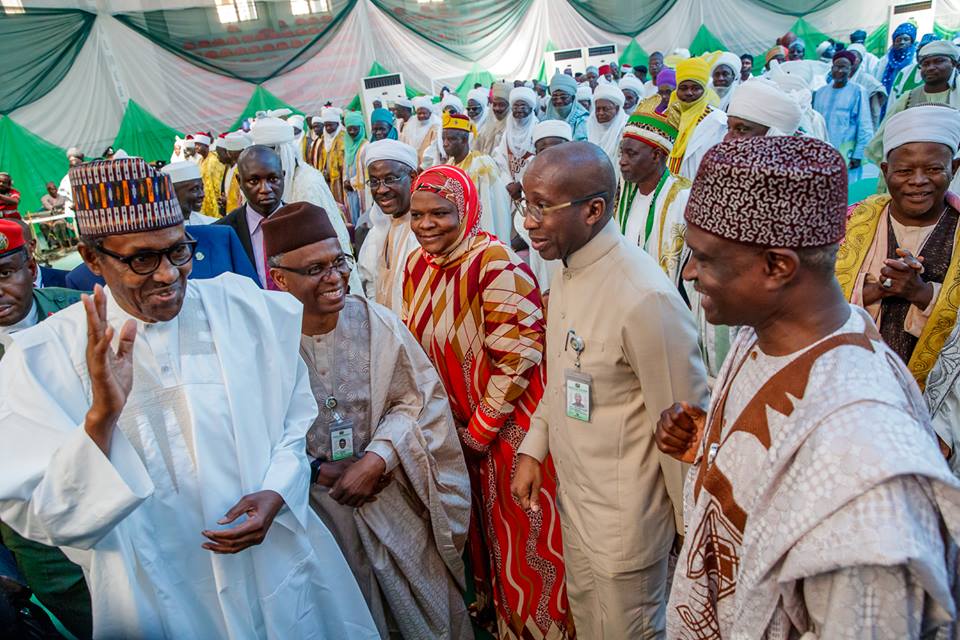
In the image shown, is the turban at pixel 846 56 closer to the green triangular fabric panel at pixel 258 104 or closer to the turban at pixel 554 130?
the turban at pixel 554 130

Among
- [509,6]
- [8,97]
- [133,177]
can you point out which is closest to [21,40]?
[8,97]

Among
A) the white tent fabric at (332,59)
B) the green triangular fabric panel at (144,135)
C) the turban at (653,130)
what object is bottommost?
the turban at (653,130)

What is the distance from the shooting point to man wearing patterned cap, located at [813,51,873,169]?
7711 millimetres

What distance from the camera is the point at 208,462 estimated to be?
1662 millimetres

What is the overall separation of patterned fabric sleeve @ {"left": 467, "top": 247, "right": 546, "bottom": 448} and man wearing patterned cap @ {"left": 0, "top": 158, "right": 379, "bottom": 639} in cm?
81

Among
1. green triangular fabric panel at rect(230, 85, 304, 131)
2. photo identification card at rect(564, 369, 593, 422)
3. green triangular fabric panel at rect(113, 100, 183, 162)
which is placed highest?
green triangular fabric panel at rect(230, 85, 304, 131)

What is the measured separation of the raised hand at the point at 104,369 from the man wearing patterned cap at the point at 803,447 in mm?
1290

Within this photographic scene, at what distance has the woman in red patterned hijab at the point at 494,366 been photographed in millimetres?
2410

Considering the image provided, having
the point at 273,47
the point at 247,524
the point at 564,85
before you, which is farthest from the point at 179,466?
the point at 273,47

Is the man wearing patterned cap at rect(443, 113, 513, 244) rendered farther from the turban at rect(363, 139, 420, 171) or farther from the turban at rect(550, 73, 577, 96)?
the turban at rect(550, 73, 577, 96)

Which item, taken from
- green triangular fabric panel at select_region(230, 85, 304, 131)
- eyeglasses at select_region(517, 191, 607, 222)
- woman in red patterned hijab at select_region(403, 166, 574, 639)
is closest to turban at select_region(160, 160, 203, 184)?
woman in red patterned hijab at select_region(403, 166, 574, 639)

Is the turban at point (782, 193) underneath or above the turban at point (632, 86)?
underneath

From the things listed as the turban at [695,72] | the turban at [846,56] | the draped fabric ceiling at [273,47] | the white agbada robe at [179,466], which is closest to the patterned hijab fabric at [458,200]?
the white agbada robe at [179,466]

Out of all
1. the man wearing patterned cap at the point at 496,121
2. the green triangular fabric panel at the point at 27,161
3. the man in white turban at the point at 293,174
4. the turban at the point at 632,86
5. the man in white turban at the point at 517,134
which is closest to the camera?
the man in white turban at the point at 293,174
